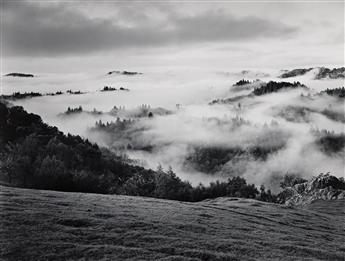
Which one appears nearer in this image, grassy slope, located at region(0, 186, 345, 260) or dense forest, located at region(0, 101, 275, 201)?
grassy slope, located at region(0, 186, 345, 260)

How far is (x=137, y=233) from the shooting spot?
46156 mm

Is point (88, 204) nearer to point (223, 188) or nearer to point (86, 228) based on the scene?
point (86, 228)

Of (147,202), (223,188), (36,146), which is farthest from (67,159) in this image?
(147,202)

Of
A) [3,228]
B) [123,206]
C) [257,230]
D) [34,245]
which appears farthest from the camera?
[123,206]

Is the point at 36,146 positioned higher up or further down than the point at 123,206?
higher up

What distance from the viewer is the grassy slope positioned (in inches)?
1551

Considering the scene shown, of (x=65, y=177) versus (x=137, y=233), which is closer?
(x=137, y=233)

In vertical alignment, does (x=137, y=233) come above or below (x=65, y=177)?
below

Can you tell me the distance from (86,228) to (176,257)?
10690 mm

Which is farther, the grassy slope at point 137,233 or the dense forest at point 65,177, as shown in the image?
the dense forest at point 65,177

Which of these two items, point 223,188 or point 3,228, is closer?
point 3,228

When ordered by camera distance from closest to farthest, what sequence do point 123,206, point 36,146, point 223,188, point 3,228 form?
point 3,228 < point 123,206 < point 36,146 < point 223,188

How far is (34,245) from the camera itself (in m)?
38.6

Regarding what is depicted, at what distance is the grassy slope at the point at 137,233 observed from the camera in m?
39.4
